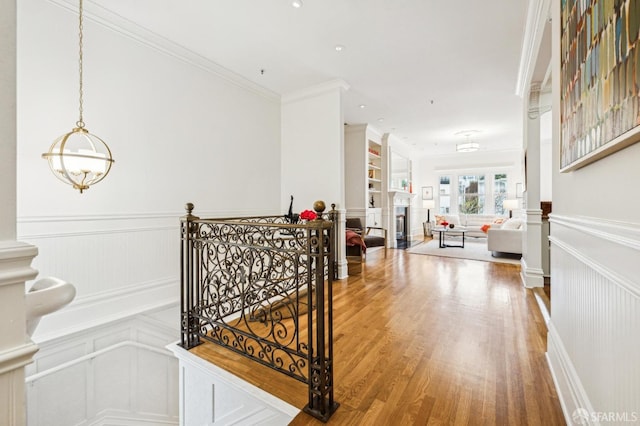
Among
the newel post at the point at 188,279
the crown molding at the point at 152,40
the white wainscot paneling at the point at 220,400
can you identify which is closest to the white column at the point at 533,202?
the white wainscot paneling at the point at 220,400

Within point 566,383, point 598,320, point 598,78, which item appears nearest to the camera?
point 598,78

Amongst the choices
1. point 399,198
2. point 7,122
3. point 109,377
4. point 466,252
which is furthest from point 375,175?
point 7,122

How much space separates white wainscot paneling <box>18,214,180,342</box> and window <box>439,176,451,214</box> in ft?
29.4

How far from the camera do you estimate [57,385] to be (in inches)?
104

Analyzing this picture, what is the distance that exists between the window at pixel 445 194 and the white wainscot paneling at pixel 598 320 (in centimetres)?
864

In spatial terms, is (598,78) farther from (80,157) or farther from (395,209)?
(395,209)

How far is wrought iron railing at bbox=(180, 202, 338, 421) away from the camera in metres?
1.55

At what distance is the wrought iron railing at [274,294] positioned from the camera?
1554mm

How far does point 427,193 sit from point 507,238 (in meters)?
4.59

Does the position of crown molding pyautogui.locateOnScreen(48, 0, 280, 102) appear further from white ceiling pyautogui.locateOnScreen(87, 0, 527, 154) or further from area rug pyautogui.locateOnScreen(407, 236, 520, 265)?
area rug pyautogui.locateOnScreen(407, 236, 520, 265)

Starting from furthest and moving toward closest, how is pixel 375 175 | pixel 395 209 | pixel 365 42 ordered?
pixel 395 209
pixel 375 175
pixel 365 42

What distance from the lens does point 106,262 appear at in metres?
2.75

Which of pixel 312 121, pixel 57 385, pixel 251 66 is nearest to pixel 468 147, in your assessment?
pixel 312 121

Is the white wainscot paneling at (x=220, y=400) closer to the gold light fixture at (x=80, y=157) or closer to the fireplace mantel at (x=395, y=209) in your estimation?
the gold light fixture at (x=80, y=157)
